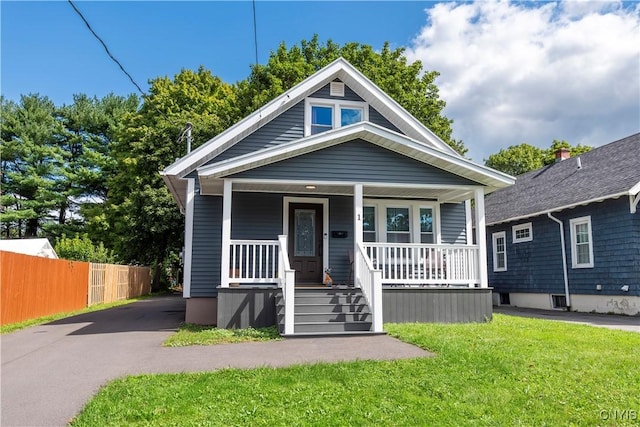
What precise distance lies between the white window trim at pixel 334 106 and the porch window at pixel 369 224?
97.3 inches

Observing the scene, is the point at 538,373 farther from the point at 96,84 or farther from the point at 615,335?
the point at 96,84

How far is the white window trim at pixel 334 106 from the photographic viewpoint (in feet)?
39.6

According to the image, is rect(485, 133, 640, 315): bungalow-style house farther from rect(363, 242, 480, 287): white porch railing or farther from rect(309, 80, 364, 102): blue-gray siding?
rect(309, 80, 364, 102): blue-gray siding

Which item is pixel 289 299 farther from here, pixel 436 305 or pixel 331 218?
pixel 331 218

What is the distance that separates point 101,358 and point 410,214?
8219 mm

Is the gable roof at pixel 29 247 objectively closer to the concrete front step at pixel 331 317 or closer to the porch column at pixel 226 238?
the porch column at pixel 226 238

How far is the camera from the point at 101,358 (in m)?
6.73

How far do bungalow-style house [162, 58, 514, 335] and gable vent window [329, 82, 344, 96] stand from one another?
28 millimetres

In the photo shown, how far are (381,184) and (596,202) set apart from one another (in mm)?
7441

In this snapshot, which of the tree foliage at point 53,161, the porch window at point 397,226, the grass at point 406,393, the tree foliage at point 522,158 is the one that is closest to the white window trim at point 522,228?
the porch window at point 397,226

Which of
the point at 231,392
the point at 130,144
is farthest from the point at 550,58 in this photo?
the point at 130,144

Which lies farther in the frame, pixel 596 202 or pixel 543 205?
pixel 543 205

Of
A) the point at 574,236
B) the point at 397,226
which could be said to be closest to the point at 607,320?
the point at 574,236

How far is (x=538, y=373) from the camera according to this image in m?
5.21
